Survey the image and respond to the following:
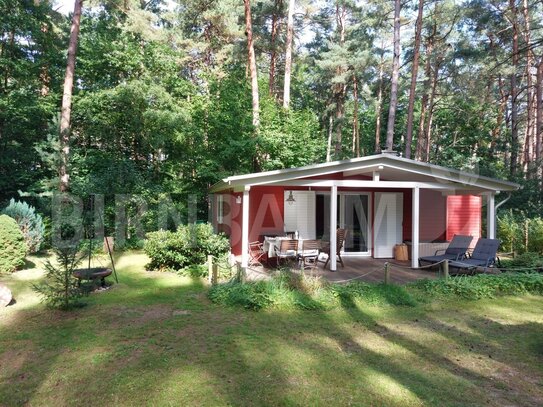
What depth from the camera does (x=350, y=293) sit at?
24.5 feet

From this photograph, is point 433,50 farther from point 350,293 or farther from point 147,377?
point 147,377

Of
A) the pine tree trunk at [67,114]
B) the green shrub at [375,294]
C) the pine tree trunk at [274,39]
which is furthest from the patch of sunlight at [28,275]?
the pine tree trunk at [274,39]

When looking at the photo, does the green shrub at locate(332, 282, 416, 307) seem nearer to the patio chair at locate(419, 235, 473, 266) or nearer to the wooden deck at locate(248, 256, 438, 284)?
the wooden deck at locate(248, 256, 438, 284)

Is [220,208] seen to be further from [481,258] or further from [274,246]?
[481,258]

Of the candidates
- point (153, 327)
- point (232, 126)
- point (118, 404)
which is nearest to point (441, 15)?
point (232, 126)

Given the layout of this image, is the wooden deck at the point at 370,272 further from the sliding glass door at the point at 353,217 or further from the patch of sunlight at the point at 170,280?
the patch of sunlight at the point at 170,280

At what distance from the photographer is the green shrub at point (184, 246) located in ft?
32.7

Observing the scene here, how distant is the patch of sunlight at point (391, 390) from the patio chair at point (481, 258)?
6.13 metres

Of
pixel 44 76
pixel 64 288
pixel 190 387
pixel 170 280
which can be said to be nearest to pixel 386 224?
pixel 170 280

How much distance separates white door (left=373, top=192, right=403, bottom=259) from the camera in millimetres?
12430

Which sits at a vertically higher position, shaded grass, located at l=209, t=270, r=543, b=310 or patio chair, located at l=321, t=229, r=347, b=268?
patio chair, located at l=321, t=229, r=347, b=268

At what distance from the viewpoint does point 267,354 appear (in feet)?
16.1

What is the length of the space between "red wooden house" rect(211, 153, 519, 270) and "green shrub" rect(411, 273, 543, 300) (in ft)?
6.32

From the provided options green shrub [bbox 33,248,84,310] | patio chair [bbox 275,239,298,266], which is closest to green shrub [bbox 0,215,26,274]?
green shrub [bbox 33,248,84,310]
